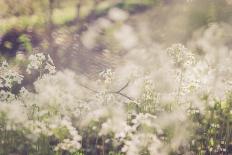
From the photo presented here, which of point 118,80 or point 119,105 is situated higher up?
point 118,80

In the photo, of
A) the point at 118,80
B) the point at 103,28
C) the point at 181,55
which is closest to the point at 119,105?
the point at 118,80

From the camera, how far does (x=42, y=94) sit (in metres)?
5.32

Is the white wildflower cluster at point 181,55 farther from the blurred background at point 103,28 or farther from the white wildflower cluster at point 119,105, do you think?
the blurred background at point 103,28

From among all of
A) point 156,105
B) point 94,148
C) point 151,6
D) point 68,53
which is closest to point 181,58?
point 156,105

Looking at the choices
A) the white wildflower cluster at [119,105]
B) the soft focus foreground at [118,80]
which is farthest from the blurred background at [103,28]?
the white wildflower cluster at [119,105]

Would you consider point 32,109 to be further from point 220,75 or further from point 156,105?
point 220,75

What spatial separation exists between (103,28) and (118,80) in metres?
1.63

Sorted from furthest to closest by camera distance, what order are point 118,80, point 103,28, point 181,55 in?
point 103,28, point 118,80, point 181,55

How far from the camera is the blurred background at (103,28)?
7153mm

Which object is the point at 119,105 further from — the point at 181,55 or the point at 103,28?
the point at 103,28

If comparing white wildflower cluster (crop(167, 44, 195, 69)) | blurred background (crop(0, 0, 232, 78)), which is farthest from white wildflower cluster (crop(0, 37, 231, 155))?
blurred background (crop(0, 0, 232, 78))

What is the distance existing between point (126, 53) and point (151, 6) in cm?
120

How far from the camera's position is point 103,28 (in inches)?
308

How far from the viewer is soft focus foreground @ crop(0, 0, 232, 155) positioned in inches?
214
